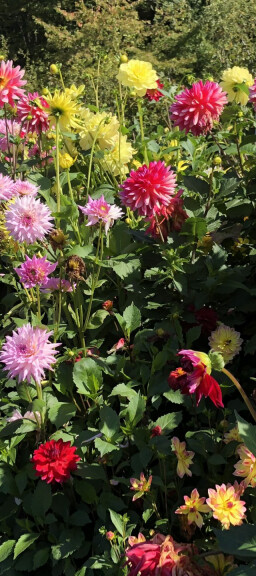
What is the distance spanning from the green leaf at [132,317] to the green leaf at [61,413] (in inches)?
9.3

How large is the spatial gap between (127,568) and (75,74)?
7743 millimetres

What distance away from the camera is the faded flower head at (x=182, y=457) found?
1311mm

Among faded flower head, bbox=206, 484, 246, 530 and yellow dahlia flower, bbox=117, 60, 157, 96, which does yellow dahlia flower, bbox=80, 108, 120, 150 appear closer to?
yellow dahlia flower, bbox=117, 60, 157, 96

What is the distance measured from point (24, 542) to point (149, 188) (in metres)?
0.80

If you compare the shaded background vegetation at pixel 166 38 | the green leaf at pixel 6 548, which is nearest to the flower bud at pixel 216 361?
the green leaf at pixel 6 548

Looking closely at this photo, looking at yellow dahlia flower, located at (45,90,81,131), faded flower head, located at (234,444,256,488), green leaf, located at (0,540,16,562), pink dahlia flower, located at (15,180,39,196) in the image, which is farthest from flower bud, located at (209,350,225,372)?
yellow dahlia flower, located at (45,90,81,131)

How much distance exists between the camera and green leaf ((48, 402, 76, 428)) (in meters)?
1.43

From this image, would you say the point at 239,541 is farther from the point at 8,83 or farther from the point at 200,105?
the point at 8,83

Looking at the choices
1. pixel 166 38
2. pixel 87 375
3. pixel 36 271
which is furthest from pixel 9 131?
pixel 166 38

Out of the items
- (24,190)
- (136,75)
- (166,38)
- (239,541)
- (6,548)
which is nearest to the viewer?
(239,541)

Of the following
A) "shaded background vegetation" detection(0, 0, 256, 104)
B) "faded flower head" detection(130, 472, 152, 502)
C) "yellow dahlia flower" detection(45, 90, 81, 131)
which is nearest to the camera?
"faded flower head" detection(130, 472, 152, 502)

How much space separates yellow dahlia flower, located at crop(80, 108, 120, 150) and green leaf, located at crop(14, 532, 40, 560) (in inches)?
43.6

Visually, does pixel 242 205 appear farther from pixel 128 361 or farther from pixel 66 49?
pixel 66 49

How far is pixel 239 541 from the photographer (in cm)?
93
